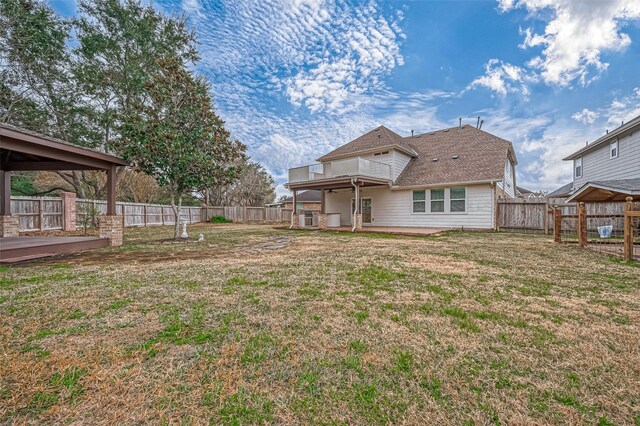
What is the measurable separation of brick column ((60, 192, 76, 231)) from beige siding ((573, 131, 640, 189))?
25.3 metres

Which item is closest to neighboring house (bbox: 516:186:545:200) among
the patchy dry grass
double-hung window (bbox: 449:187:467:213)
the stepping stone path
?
double-hung window (bbox: 449:187:467:213)

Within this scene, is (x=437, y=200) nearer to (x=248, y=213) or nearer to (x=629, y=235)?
(x=629, y=235)

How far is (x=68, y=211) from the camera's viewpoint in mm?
13711

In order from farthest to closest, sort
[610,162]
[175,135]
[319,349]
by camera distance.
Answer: [610,162] → [175,135] → [319,349]

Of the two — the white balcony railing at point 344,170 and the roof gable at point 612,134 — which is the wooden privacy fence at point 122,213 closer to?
the white balcony railing at point 344,170

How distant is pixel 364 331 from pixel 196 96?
10.4 m

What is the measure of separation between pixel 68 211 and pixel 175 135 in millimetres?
9088

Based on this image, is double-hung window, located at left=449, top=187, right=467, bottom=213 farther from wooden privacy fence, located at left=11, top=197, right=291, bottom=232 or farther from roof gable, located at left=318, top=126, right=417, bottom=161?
wooden privacy fence, located at left=11, top=197, right=291, bottom=232

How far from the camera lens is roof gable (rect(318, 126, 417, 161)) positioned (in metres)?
16.4

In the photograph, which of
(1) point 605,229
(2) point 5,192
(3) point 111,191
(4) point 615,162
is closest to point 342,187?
(3) point 111,191

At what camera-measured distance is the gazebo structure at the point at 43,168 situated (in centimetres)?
604

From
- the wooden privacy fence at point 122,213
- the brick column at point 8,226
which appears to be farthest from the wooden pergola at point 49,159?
the wooden privacy fence at point 122,213

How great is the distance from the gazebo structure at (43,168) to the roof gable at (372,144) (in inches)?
473

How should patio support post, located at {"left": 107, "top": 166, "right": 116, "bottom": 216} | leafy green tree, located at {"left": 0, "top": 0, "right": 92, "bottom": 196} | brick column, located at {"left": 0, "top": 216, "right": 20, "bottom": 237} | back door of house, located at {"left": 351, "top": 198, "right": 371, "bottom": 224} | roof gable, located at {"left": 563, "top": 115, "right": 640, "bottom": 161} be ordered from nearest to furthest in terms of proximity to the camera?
patio support post, located at {"left": 107, "top": 166, "right": 116, "bottom": 216} → brick column, located at {"left": 0, "top": 216, "right": 20, "bottom": 237} → roof gable, located at {"left": 563, "top": 115, "right": 640, "bottom": 161} → leafy green tree, located at {"left": 0, "top": 0, "right": 92, "bottom": 196} → back door of house, located at {"left": 351, "top": 198, "right": 371, "bottom": 224}
